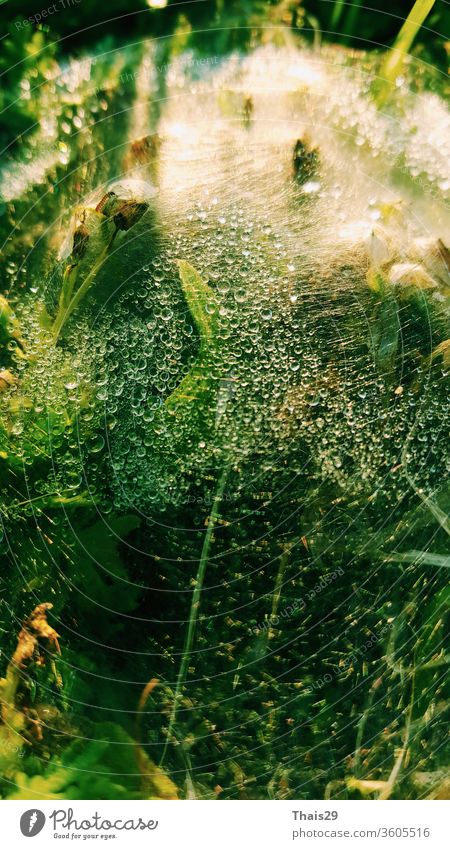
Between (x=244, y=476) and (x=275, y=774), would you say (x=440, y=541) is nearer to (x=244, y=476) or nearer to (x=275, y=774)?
(x=244, y=476)

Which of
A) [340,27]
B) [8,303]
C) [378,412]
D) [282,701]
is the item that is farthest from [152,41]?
[282,701]

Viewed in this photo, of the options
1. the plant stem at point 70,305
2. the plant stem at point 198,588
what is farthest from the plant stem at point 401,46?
the plant stem at point 198,588

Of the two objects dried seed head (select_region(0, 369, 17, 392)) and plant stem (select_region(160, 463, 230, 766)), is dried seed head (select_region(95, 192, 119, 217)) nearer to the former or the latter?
dried seed head (select_region(0, 369, 17, 392))

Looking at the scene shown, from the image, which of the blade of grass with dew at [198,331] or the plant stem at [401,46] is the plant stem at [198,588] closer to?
the blade of grass with dew at [198,331]

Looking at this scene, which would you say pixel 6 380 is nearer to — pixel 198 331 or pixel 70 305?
pixel 70 305

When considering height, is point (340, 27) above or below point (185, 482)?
above

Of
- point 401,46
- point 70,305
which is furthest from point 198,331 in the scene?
point 401,46

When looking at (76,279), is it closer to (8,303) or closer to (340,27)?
(8,303)

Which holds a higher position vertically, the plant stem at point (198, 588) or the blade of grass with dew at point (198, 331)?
the blade of grass with dew at point (198, 331)

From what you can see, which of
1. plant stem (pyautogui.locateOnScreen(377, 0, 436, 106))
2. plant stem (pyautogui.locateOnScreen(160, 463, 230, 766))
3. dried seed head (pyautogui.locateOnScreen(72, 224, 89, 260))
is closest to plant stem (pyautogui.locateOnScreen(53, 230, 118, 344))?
dried seed head (pyautogui.locateOnScreen(72, 224, 89, 260))

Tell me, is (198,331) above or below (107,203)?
below
